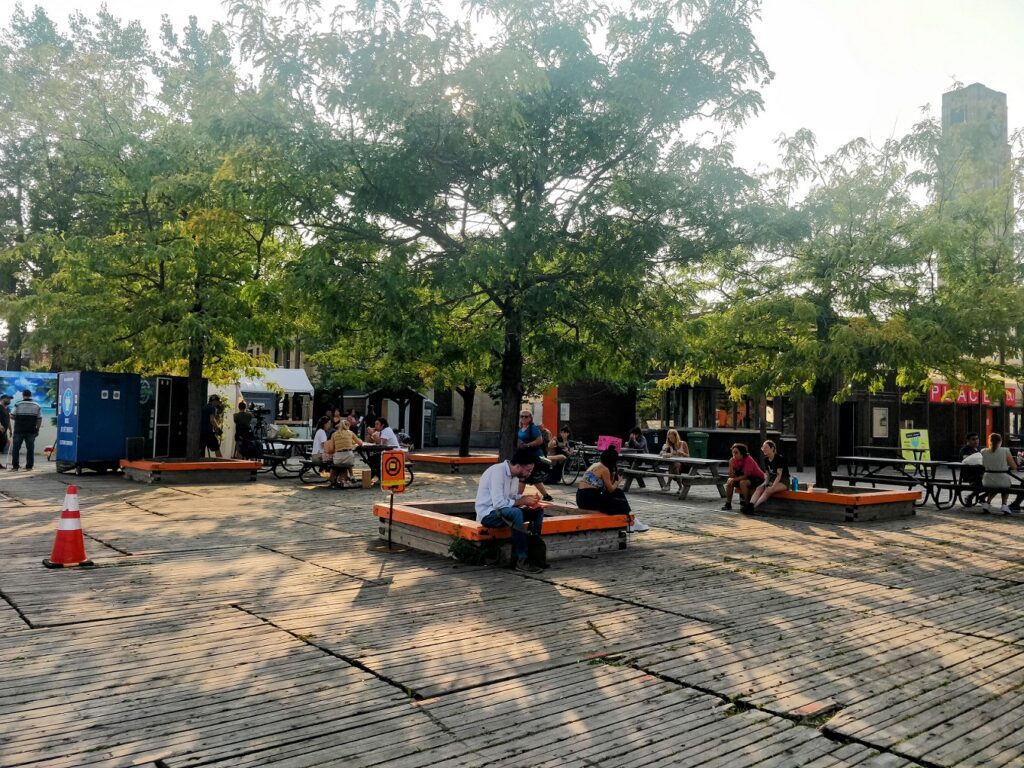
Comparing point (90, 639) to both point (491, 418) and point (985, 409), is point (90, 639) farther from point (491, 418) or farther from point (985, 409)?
point (491, 418)

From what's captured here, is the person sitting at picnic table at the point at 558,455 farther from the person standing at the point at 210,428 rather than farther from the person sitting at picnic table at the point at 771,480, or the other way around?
the person standing at the point at 210,428

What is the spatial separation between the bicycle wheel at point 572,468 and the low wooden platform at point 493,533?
9.72 meters

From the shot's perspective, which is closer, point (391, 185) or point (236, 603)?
point (236, 603)

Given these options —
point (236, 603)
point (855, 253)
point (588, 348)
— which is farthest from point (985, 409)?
point (236, 603)

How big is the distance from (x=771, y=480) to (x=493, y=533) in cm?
722

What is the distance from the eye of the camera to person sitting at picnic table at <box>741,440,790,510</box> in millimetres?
13875

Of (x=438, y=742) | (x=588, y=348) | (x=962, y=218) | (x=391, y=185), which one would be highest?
(x=962, y=218)

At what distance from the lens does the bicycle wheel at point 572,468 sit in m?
20.2

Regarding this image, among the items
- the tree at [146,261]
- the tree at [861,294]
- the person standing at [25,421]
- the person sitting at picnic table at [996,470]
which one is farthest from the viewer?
the person standing at [25,421]

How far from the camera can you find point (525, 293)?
9.64 metres

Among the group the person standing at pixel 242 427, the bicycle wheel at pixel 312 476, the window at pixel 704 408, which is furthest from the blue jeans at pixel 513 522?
the window at pixel 704 408

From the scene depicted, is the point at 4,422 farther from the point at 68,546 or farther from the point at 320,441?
the point at 68,546

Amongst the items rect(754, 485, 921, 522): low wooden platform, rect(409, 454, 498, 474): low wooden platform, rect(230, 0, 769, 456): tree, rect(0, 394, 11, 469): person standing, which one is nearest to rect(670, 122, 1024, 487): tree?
rect(754, 485, 921, 522): low wooden platform

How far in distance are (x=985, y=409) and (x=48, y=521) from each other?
3507 centimetres
